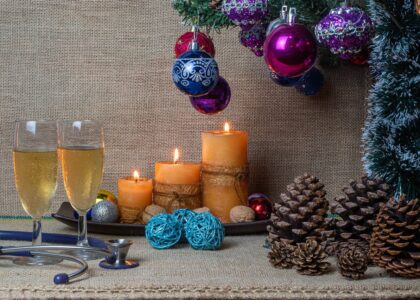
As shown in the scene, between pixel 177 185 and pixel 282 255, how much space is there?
33 cm

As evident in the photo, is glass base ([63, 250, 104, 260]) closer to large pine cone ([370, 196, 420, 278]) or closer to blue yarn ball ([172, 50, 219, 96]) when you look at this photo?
blue yarn ball ([172, 50, 219, 96])

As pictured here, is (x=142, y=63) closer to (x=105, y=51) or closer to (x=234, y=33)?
(x=105, y=51)

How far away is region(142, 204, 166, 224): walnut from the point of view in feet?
3.85

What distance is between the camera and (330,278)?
0.88 m

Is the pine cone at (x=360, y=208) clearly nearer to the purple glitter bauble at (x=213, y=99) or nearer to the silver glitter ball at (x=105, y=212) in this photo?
the purple glitter bauble at (x=213, y=99)

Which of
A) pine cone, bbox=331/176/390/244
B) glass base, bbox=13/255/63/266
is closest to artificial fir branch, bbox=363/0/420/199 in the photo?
pine cone, bbox=331/176/390/244

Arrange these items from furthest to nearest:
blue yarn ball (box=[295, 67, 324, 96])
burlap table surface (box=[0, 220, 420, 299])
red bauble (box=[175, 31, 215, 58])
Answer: blue yarn ball (box=[295, 67, 324, 96]) → red bauble (box=[175, 31, 215, 58]) → burlap table surface (box=[0, 220, 420, 299])

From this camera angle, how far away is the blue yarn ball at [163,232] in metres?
1.04

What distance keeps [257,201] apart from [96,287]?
46cm

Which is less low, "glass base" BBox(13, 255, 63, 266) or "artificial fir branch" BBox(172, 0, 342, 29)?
"artificial fir branch" BBox(172, 0, 342, 29)

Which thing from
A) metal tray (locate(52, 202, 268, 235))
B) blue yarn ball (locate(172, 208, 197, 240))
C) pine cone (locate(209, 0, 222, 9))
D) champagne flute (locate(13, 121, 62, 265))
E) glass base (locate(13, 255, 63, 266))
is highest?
pine cone (locate(209, 0, 222, 9))

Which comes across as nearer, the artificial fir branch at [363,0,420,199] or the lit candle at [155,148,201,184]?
the artificial fir branch at [363,0,420,199]

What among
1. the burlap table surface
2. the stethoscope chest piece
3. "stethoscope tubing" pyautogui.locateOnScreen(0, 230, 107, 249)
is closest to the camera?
the burlap table surface

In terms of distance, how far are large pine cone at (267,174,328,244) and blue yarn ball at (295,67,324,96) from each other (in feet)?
0.97
